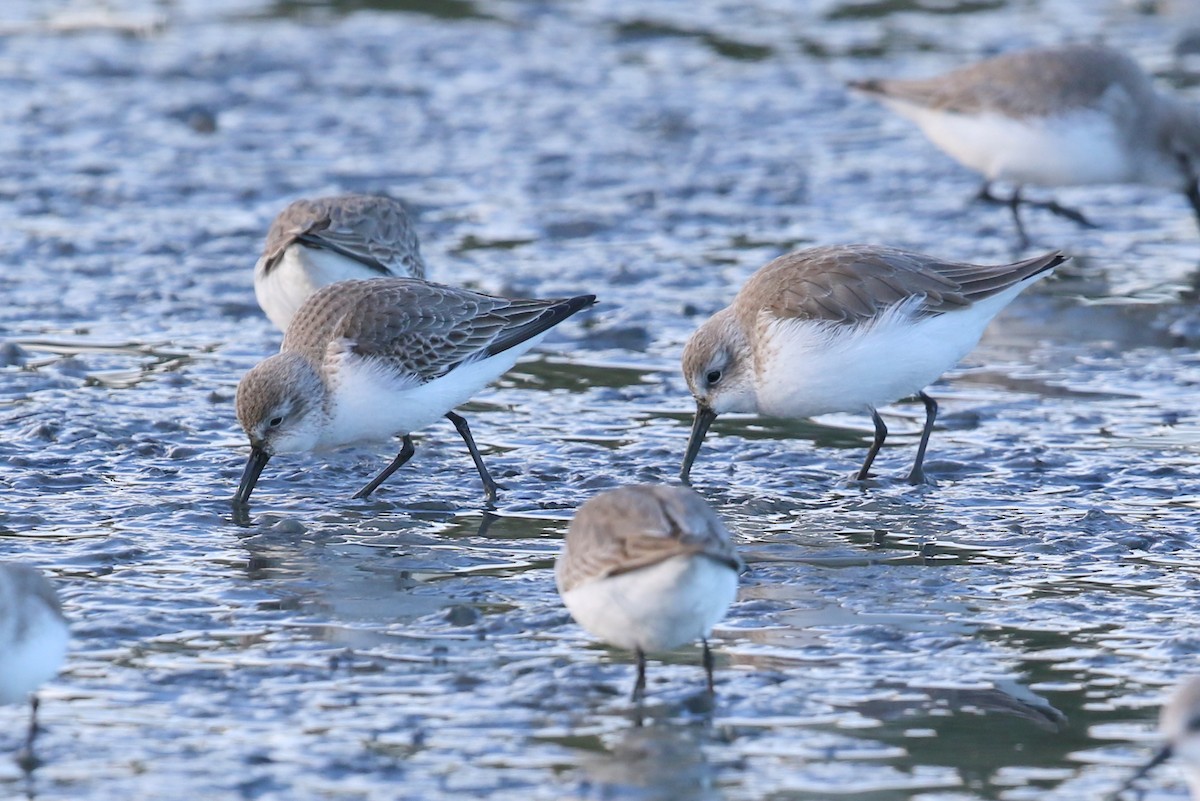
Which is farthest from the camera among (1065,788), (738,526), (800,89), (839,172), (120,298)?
(800,89)

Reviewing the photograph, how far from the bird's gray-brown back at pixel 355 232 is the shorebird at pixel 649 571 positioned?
162 inches

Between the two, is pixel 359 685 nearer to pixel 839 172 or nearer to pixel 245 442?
pixel 245 442

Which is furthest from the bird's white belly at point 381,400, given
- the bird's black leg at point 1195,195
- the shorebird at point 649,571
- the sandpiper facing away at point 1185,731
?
the bird's black leg at point 1195,195

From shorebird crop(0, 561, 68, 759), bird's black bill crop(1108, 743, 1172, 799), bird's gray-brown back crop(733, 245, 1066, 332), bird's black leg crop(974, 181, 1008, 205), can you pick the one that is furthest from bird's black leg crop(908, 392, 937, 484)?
bird's black leg crop(974, 181, 1008, 205)

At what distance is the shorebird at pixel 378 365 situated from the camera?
8.51 meters

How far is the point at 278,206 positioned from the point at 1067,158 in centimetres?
599

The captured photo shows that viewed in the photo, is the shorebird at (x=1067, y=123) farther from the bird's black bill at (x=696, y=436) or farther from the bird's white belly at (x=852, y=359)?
the bird's black bill at (x=696, y=436)

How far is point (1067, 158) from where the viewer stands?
13.7 metres

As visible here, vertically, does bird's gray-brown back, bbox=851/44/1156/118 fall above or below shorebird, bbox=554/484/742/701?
above

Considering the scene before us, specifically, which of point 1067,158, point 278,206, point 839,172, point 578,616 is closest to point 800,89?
point 839,172

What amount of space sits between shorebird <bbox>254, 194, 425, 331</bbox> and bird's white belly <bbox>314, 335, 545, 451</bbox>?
58.7 inches

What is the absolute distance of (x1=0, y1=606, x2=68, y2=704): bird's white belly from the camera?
5.70m

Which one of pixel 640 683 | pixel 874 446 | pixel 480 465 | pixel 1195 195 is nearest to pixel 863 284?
pixel 874 446

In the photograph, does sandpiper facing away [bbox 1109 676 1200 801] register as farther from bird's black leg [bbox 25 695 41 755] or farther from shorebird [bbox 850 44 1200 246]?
shorebird [bbox 850 44 1200 246]
